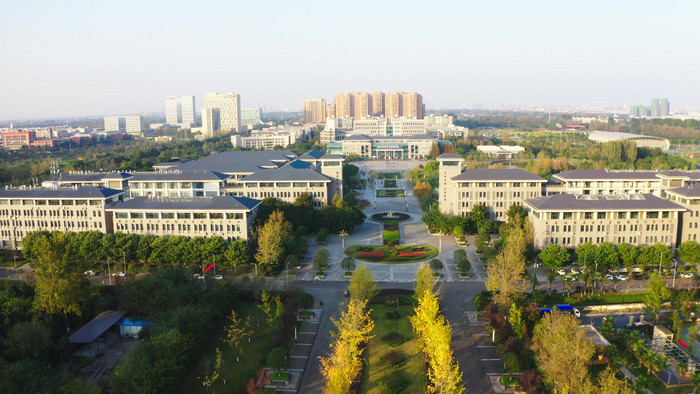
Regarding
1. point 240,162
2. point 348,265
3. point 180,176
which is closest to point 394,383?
point 348,265

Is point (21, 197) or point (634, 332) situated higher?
point (21, 197)

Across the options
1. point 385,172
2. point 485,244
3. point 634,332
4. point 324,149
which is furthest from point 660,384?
point 324,149

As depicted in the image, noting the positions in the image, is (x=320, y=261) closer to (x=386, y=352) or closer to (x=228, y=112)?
(x=386, y=352)

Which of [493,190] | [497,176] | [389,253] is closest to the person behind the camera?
[389,253]

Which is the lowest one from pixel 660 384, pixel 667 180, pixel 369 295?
pixel 660 384

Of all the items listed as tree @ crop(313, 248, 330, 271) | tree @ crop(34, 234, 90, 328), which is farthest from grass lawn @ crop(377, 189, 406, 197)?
tree @ crop(34, 234, 90, 328)

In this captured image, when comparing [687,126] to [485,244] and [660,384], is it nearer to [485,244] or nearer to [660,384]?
[485,244]

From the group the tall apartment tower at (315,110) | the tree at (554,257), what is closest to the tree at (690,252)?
the tree at (554,257)

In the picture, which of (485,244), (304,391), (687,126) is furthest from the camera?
(687,126)
